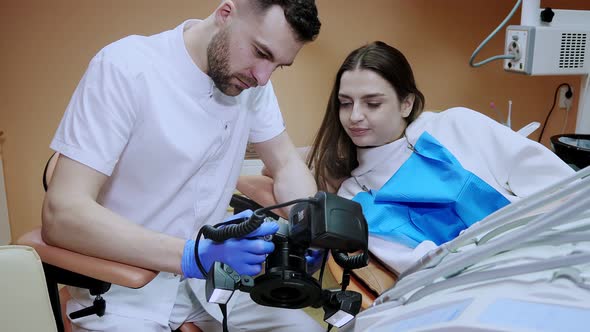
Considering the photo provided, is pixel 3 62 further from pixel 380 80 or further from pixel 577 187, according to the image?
pixel 577 187

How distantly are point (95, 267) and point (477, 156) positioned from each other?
1.13 m

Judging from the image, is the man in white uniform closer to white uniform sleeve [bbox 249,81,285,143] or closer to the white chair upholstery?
white uniform sleeve [bbox 249,81,285,143]

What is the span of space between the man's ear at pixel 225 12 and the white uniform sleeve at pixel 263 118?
0.90 feet

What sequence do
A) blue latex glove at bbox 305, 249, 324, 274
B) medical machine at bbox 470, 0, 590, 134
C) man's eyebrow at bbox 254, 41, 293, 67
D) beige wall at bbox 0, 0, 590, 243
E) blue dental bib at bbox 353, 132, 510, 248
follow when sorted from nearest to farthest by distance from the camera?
blue latex glove at bbox 305, 249, 324, 274
man's eyebrow at bbox 254, 41, 293, 67
blue dental bib at bbox 353, 132, 510, 248
medical machine at bbox 470, 0, 590, 134
beige wall at bbox 0, 0, 590, 243

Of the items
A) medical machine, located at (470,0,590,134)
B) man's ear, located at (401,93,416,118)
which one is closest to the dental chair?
man's ear, located at (401,93,416,118)

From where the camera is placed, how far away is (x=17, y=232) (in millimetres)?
2322

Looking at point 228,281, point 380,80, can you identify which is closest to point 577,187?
point 228,281

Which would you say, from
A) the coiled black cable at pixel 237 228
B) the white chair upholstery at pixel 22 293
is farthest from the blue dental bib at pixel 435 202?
the white chair upholstery at pixel 22 293

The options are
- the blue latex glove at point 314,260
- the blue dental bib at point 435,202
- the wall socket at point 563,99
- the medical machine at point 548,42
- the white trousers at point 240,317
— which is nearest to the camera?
the blue latex glove at point 314,260

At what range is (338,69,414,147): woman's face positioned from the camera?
63.1 inches

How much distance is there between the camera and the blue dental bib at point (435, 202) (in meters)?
1.44

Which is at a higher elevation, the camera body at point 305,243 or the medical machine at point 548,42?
the medical machine at point 548,42

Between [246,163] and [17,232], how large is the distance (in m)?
1.07

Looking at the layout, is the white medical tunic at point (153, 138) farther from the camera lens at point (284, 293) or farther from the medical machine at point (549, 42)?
the medical machine at point (549, 42)
